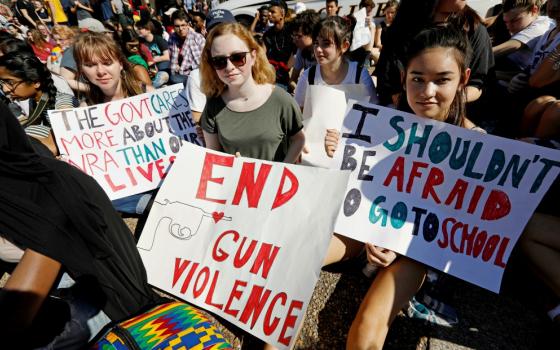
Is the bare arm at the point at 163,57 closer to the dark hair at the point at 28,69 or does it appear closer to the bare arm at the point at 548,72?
the dark hair at the point at 28,69

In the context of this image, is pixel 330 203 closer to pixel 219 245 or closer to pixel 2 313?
pixel 219 245

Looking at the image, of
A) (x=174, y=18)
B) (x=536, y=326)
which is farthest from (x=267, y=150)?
(x=174, y=18)

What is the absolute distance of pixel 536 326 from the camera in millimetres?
1730

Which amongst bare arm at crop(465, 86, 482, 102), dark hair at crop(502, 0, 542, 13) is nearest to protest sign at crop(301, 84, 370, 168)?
bare arm at crop(465, 86, 482, 102)

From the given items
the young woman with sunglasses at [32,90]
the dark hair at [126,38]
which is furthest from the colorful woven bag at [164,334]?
the dark hair at [126,38]

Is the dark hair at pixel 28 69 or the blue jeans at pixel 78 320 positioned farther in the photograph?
the dark hair at pixel 28 69

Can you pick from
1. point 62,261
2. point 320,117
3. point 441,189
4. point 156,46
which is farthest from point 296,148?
point 156,46

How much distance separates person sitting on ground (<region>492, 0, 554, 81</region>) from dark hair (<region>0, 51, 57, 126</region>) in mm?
4351

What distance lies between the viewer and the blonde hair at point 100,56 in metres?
2.42

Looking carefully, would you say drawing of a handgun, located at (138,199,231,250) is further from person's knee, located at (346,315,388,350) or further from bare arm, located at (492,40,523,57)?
bare arm, located at (492,40,523,57)

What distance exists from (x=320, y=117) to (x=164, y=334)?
1474 millimetres

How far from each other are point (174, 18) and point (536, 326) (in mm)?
6341

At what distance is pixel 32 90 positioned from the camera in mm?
2604

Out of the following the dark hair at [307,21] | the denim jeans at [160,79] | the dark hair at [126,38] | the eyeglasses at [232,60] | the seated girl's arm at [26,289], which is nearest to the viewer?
the seated girl's arm at [26,289]
